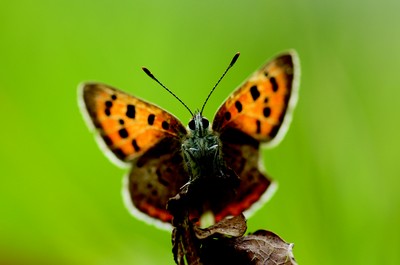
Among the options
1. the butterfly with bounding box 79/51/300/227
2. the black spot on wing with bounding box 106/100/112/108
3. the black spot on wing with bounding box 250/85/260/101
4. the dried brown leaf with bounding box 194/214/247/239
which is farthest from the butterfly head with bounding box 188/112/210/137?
the dried brown leaf with bounding box 194/214/247/239

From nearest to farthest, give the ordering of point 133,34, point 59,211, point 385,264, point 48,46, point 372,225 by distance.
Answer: point 385,264, point 372,225, point 59,211, point 48,46, point 133,34

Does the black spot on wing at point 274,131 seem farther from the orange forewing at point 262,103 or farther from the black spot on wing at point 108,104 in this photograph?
the black spot on wing at point 108,104

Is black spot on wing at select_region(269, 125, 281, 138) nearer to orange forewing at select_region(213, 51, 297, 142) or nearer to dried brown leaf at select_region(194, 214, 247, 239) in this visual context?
orange forewing at select_region(213, 51, 297, 142)

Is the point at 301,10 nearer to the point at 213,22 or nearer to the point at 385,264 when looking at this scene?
the point at 213,22

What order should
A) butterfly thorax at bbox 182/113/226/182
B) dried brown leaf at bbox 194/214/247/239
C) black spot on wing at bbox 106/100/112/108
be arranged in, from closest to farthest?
dried brown leaf at bbox 194/214/247/239
butterfly thorax at bbox 182/113/226/182
black spot on wing at bbox 106/100/112/108

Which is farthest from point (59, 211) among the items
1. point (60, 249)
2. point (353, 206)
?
point (353, 206)

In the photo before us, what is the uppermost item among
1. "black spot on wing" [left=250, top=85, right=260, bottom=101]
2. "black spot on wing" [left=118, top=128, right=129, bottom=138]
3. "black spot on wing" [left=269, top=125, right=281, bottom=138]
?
"black spot on wing" [left=250, top=85, right=260, bottom=101]
